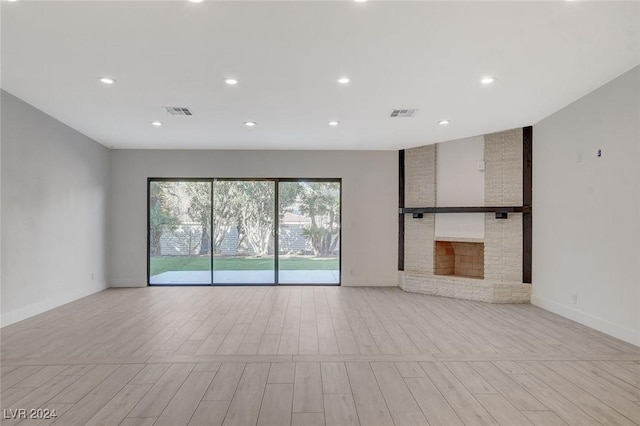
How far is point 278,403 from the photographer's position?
2.51 m

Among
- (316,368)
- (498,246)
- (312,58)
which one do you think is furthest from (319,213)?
(316,368)

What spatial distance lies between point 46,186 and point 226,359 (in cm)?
410

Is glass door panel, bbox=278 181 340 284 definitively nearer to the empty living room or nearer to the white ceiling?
the empty living room

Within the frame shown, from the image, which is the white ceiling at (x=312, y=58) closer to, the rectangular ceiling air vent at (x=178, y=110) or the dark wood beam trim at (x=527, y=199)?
the rectangular ceiling air vent at (x=178, y=110)

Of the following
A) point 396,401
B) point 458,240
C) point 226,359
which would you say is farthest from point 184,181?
point 396,401

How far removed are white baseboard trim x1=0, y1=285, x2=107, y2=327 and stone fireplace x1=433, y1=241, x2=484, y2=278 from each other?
6.25 m

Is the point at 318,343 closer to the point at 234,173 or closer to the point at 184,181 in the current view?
the point at 234,173

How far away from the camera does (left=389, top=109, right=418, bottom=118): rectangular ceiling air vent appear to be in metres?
4.84

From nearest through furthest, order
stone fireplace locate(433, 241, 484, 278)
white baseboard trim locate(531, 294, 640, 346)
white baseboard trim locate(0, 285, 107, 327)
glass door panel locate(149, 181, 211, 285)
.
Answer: white baseboard trim locate(531, 294, 640, 346), white baseboard trim locate(0, 285, 107, 327), stone fireplace locate(433, 241, 484, 278), glass door panel locate(149, 181, 211, 285)

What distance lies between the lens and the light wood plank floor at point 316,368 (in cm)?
239

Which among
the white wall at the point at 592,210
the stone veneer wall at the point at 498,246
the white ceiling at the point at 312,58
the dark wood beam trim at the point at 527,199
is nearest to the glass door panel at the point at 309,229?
the stone veneer wall at the point at 498,246

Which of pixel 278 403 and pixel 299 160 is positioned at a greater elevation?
pixel 299 160

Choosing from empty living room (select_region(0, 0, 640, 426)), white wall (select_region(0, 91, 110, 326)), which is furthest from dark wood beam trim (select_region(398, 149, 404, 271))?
white wall (select_region(0, 91, 110, 326))

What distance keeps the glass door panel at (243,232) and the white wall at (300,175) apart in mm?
369
